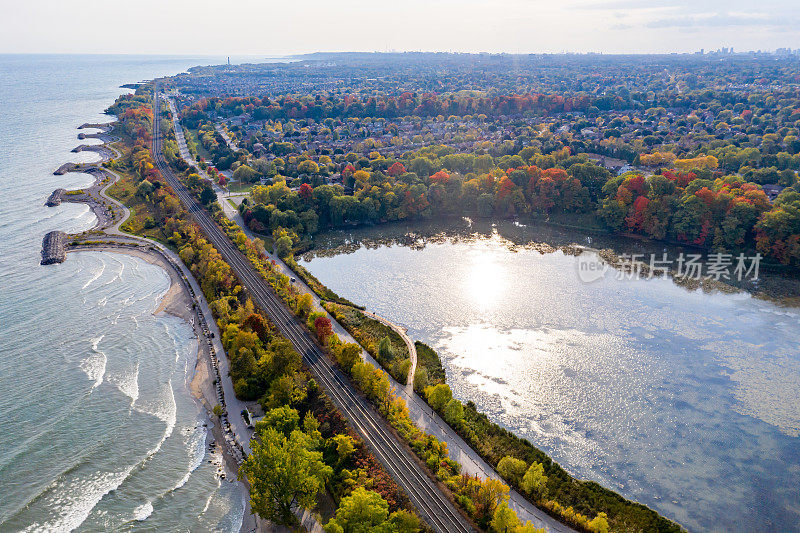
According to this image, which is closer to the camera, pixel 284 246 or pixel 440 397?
pixel 440 397

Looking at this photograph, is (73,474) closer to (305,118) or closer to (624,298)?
(624,298)

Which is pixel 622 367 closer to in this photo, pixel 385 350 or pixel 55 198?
pixel 385 350

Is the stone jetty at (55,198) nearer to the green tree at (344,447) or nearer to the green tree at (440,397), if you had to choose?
the green tree at (344,447)

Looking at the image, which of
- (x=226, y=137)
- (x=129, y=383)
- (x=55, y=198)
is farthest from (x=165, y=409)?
(x=226, y=137)

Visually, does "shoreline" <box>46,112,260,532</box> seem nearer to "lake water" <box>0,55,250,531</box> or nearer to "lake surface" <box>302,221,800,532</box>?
"lake water" <box>0,55,250,531</box>
